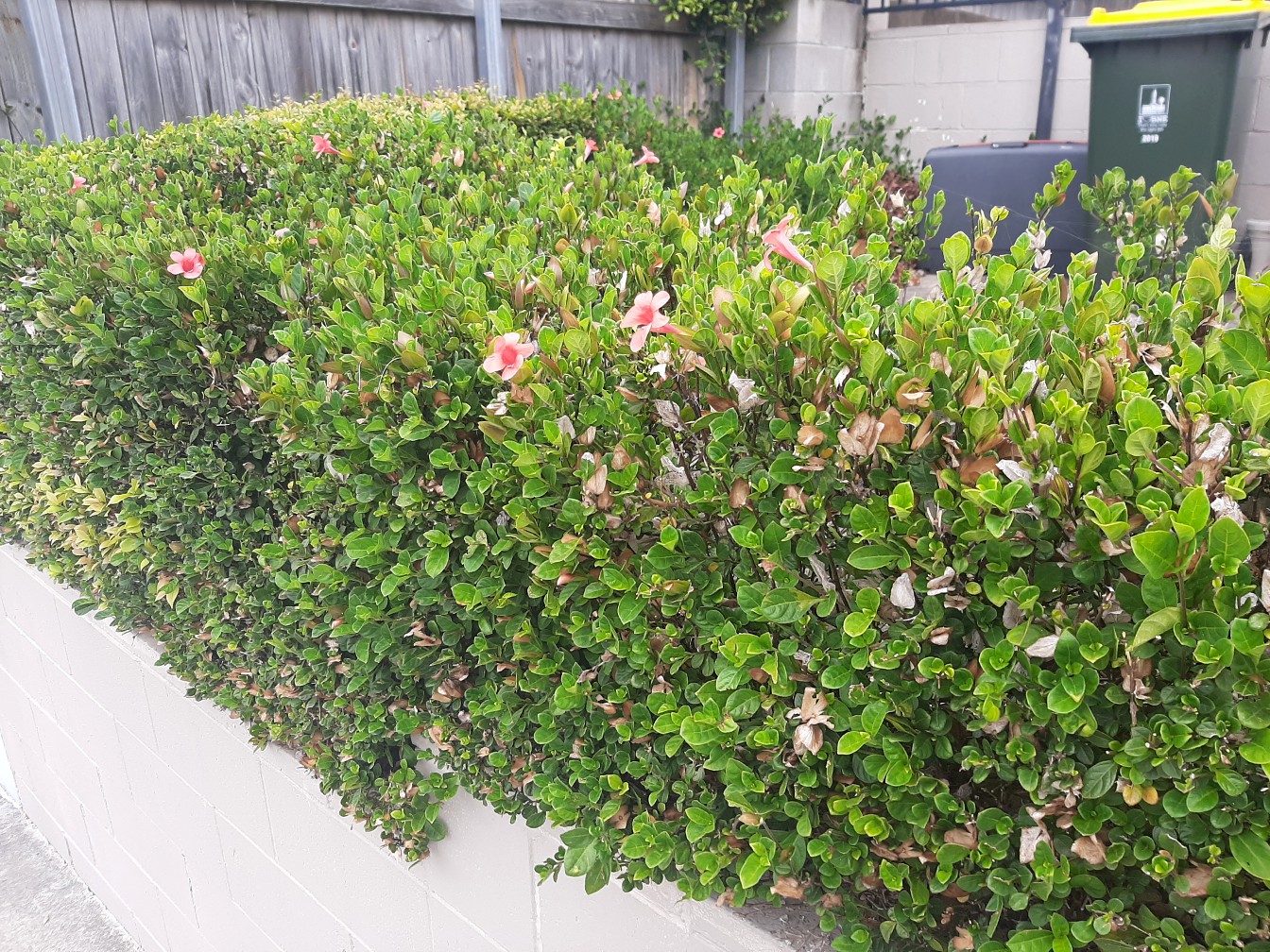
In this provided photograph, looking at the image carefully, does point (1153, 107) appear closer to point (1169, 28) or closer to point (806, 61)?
point (1169, 28)

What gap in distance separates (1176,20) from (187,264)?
18.6 feet

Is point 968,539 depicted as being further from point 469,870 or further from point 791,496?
point 469,870

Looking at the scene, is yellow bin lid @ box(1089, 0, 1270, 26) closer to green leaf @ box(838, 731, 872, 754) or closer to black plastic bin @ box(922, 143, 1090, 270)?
black plastic bin @ box(922, 143, 1090, 270)

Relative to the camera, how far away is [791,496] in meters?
1.23

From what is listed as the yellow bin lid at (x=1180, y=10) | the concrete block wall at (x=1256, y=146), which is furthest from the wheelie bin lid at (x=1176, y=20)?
the concrete block wall at (x=1256, y=146)

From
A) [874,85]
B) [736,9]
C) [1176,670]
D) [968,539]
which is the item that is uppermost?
[736,9]

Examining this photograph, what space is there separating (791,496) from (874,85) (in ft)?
29.5

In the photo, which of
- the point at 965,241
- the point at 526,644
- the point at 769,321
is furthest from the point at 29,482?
the point at 965,241

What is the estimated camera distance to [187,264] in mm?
2094

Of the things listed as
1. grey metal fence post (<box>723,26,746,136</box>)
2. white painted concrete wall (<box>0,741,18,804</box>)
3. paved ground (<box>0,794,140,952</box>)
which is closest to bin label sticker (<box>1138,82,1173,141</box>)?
grey metal fence post (<box>723,26,746,136</box>)

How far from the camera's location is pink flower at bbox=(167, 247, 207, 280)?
6.83 ft

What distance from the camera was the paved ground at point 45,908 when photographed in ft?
12.2

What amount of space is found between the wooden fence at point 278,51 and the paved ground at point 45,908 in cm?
353

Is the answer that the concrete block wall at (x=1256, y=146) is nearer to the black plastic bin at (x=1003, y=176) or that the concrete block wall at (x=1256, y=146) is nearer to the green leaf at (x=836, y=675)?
the black plastic bin at (x=1003, y=176)
